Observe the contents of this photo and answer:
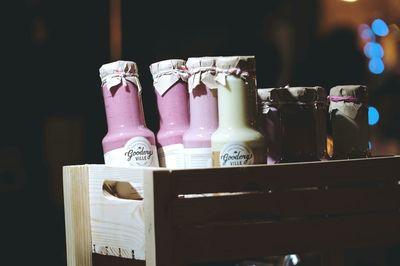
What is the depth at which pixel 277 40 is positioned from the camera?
→ 11.6 ft

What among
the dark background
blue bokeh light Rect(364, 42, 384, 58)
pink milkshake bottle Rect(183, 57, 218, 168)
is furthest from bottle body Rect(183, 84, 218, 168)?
blue bokeh light Rect(364, 42, 384, 58)

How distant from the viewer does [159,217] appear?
1167 mm

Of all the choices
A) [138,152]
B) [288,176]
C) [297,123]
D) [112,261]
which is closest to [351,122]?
[297,123]

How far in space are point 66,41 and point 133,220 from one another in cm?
188

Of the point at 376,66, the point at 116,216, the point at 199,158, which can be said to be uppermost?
the point at 376,66

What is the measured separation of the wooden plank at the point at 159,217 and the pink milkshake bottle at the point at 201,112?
0.57 ft

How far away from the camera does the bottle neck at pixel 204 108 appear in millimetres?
1372

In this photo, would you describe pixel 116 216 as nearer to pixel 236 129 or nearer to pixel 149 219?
pixel 149 219

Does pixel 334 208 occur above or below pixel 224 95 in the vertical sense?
below

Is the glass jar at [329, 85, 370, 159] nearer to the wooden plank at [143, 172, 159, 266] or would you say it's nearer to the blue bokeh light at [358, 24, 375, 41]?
the wooden plank at [143, 172, 159, 266]

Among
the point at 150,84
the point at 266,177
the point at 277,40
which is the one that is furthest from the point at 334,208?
the point at 277,40

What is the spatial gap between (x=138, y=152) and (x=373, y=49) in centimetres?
392

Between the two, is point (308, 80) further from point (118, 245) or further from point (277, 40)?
point (118, 245)

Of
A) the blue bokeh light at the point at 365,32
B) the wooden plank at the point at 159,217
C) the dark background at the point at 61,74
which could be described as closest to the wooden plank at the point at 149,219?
the wooden plank at the point at 159,217
